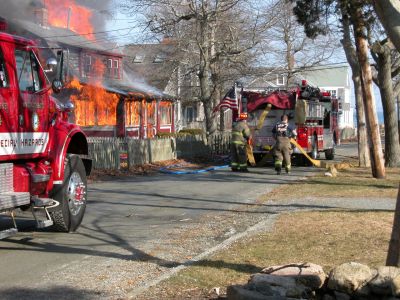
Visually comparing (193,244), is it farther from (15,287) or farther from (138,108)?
(138,108)

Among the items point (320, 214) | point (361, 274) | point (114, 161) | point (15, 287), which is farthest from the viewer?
point (114, 161)

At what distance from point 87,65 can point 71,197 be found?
736 inches

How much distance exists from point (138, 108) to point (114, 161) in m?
15.3

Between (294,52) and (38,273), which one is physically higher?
(294,52)

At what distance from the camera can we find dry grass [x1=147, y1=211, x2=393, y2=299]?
230 inches

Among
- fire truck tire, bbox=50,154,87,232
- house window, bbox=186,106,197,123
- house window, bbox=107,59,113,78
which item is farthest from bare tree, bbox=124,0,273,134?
house window, bbox=186,106,197,123

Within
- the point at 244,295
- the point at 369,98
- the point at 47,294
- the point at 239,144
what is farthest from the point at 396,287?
the point at 239,144

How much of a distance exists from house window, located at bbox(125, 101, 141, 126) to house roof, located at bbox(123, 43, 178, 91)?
9.84ft

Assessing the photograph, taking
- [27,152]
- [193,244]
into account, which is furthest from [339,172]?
[27,152]

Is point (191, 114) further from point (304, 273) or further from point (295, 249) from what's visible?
point (304, 273)

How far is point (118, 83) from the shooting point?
3359cm

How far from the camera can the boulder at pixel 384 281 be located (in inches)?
197

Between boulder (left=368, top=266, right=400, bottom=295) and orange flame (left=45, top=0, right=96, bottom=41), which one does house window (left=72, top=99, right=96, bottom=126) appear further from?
boulder (left=368, top=266, right=400, bottom=295)

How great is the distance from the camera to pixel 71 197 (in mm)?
8688
